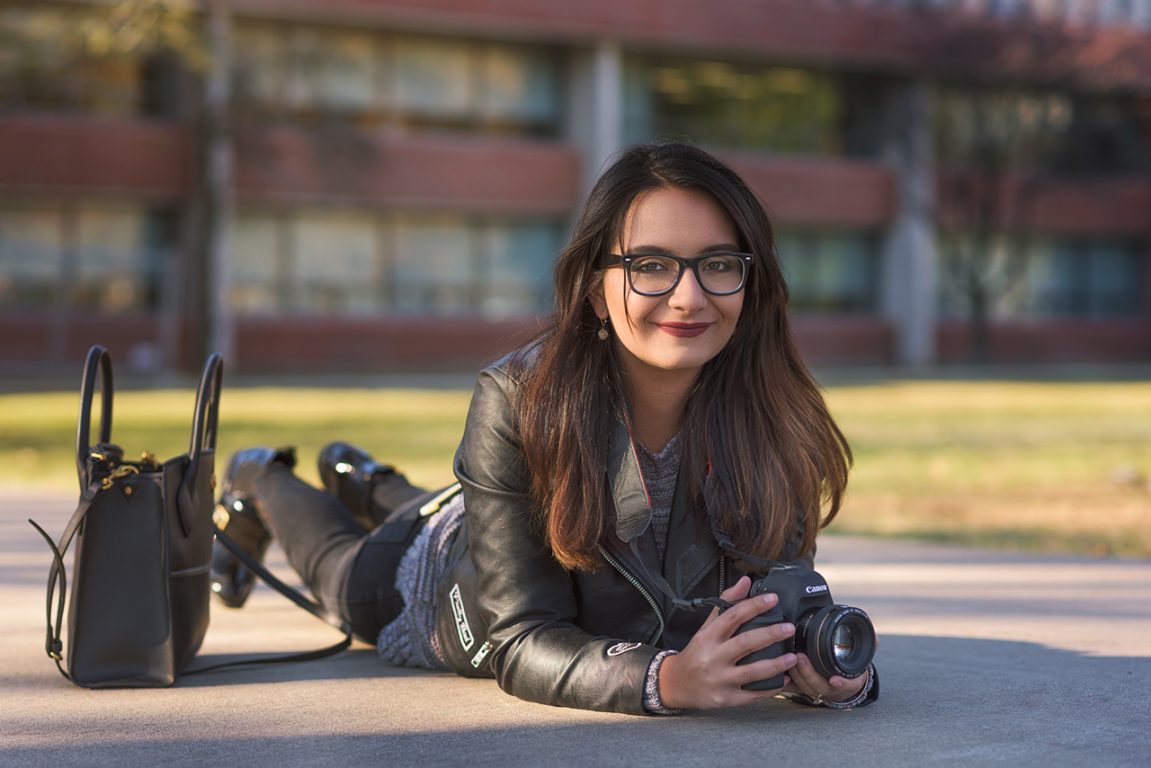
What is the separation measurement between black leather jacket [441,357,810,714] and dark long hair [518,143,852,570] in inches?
1.8

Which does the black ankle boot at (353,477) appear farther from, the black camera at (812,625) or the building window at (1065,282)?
the building window at (1065,282)

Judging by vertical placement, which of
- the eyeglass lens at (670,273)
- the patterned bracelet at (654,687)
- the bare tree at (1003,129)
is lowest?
the patterned bracelet at (654,687)

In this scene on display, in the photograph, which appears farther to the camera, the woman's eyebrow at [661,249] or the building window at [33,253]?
the building window at [33,253]

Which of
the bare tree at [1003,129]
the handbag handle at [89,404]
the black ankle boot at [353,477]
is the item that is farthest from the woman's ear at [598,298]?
the bare tree at [1003,129]

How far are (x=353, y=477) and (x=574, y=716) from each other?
1777 millimetres

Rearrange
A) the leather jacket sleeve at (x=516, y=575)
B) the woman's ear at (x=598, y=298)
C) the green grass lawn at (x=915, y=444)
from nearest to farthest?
the leather jacket sleeve at (x=516, y=575) → the woman's ear at (x=598, y=298) → the green grass lawn at (x=915, y=444)

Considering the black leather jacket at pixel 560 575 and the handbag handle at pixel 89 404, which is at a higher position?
the handbag handle at pixel 89 404

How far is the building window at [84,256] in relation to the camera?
29641 mm

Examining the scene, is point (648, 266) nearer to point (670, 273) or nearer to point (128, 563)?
point (670, 273)

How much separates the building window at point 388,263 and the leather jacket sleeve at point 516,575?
95.0 feet

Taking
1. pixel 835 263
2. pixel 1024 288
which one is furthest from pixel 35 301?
pixel 1024 288

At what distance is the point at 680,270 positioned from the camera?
3.62 m

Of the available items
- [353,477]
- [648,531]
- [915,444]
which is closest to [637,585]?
[648,531]

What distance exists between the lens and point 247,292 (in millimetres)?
32188
